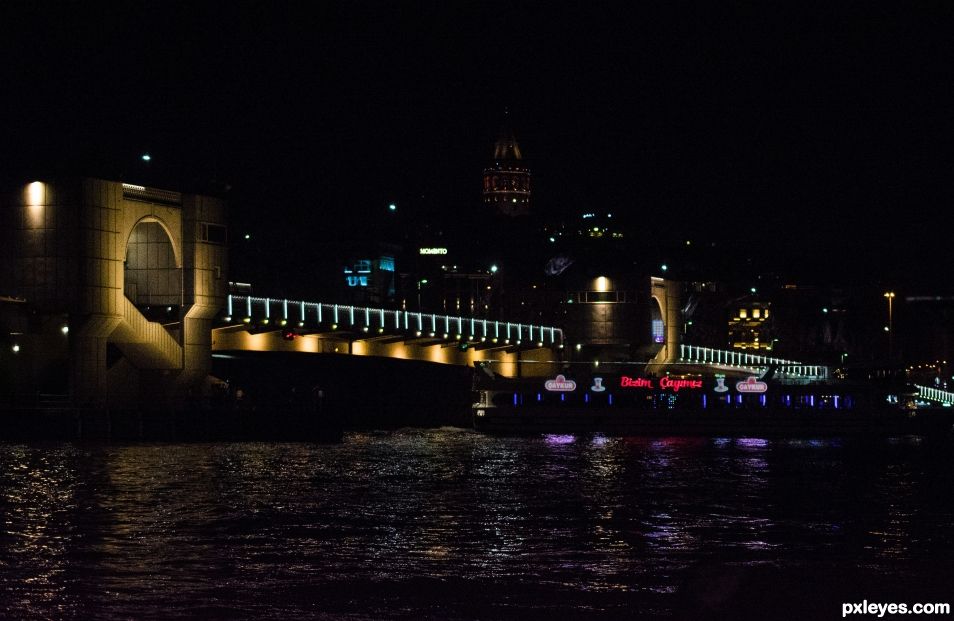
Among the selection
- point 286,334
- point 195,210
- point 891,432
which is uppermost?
point 195,210

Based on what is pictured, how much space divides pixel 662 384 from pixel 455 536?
6568cm

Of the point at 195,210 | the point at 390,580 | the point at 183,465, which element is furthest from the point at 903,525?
the point at 195,210

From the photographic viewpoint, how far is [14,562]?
1415 inches

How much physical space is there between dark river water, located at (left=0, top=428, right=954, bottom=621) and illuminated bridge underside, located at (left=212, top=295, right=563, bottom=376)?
65.4 ft

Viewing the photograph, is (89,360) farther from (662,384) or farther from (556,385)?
(662,384)

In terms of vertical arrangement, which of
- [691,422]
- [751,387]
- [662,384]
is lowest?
[691,422]

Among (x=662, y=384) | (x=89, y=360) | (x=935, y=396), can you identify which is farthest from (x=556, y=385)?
(x=935, y=396)

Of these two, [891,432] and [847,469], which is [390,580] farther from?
[891,432]

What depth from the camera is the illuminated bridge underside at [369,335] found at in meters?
94.2

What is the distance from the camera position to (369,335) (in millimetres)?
106188

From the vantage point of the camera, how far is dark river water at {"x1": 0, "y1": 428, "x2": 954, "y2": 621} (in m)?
30.8

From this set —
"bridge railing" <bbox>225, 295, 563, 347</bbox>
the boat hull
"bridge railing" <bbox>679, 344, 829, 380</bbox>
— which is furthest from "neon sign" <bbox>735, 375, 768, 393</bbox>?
"bridge railing" <bbox>679, 344, 829, 380</bbox>

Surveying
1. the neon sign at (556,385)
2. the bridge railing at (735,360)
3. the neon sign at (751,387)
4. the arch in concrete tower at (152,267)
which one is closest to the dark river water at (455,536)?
the arch in concrete tower at (152,267)

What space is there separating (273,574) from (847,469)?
4275 centimetres
